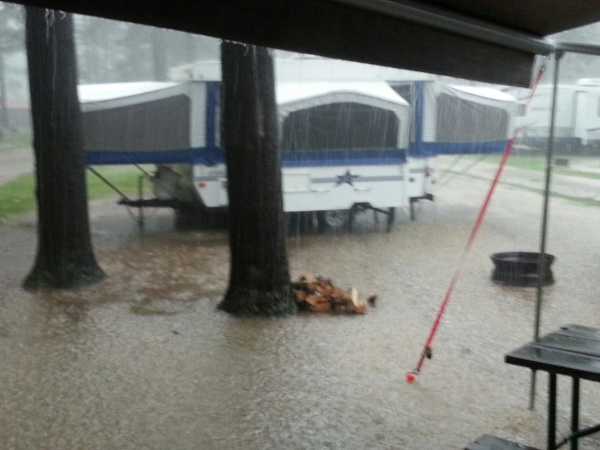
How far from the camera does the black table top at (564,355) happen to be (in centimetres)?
→ 327

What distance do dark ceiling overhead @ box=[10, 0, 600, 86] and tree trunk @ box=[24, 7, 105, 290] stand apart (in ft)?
16.6

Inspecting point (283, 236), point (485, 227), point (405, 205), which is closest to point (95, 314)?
point (283, 236)

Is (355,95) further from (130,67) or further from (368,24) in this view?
(368,24)

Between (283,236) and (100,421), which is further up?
(283,236)

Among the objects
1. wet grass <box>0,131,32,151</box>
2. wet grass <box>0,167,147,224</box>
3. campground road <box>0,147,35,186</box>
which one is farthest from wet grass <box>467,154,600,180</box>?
wet grass <box>0,131,32,151</box>

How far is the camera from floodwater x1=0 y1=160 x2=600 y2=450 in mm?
4941

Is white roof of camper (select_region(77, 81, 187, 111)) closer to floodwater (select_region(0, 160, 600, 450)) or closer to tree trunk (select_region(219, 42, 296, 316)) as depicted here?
floodwater (select_region(0, 160, 600, 450))

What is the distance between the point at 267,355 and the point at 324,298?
1702 mm

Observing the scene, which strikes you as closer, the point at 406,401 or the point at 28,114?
the point at 406,401

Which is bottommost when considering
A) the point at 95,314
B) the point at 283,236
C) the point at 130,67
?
the point at 95,314

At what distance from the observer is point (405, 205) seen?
519 inches

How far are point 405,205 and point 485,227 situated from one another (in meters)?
1.55

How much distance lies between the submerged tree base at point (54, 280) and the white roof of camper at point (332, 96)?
4243mm

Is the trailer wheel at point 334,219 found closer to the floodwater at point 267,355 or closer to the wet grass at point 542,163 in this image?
the floodwater at point 267,355
